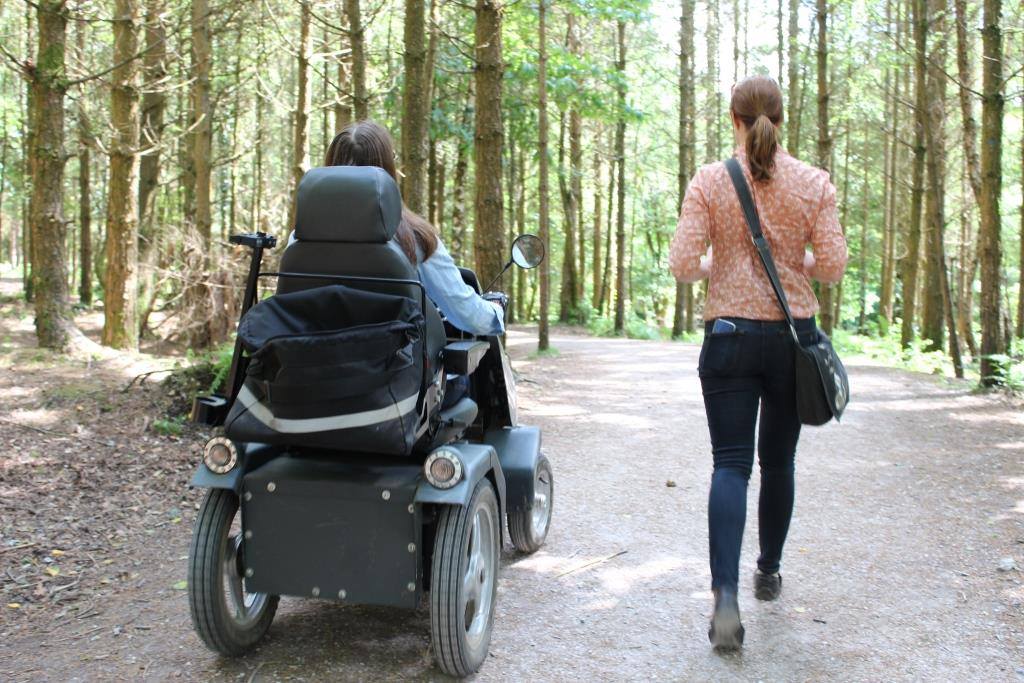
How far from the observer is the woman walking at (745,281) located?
11.0ft

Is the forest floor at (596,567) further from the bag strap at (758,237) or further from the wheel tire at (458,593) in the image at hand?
the bag strap at (758,237)

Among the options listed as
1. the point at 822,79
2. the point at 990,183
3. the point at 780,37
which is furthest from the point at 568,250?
the point at 990,183

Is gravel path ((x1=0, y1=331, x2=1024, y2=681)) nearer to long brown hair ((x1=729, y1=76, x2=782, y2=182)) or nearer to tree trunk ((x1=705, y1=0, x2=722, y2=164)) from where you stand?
long brown hair ((x1=729, y1=76, x2=782, y2=182))

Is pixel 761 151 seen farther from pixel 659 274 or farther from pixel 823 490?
pixel 659 274

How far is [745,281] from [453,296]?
3.93 feet

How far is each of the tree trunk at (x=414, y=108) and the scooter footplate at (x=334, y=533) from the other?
6.66 m

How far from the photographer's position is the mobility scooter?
9.37 ft

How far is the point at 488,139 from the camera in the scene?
9.48m

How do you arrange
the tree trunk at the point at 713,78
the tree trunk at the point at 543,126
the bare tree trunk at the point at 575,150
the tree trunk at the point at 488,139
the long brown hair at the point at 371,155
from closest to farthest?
the long brown hair at the point at 371,155 → the tree trunk at the point at 488,139 → the tree trunk at the point at 543,126 → the bare tree trunk at the point at 575,150 → the tree trunk at the point at 713,78

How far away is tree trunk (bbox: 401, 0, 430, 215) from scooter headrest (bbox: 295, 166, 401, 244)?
21.1ft

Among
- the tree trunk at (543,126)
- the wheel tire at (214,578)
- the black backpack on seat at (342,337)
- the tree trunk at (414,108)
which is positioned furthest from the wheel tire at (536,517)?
the tree trunk at (543,126)

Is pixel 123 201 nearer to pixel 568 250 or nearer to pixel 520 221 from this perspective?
pixel 568 250

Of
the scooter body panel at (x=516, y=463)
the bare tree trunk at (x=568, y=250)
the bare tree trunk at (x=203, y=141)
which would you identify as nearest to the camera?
the scooter body panel at (x=516, y=463)

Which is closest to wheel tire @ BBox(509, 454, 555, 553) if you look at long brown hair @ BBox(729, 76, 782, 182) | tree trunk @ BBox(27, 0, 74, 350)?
long brown hair @ BBox(729, 76, 782, 182)
